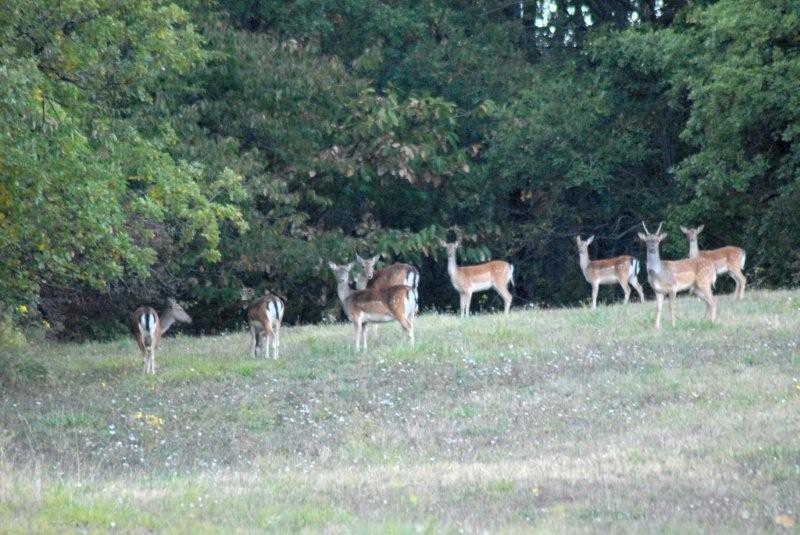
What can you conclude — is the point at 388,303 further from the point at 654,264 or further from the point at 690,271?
the point at 690,271

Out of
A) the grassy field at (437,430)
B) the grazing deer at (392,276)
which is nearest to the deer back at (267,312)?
the grassy field at (437,430)

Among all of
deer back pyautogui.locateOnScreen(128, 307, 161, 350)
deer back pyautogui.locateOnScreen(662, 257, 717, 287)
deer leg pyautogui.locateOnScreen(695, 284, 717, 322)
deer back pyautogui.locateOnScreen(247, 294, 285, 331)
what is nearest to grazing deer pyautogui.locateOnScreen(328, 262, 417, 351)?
deer back pyautogui.locateOnScreen(247, 294, 285, 331)

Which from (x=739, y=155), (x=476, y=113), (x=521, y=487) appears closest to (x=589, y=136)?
(x=476, y=113)

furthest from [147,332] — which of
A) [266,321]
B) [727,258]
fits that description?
[727,258]

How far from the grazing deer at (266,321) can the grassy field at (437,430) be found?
0.26 m

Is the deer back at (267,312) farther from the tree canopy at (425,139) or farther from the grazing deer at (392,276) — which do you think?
the grazing deer at (392,276)

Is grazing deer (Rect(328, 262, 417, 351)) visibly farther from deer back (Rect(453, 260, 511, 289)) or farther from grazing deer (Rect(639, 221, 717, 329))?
deer back (Rect(453, 260, 511, 289))

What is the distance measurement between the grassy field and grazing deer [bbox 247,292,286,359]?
258 mm

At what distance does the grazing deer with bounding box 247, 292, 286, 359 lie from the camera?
18828 mm

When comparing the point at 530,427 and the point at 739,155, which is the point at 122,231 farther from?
the point at 739,155

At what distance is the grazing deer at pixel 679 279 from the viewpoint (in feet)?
62.7

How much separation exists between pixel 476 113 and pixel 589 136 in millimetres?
2535

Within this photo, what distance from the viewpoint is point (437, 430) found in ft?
46.4

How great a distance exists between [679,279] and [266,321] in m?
5.61
